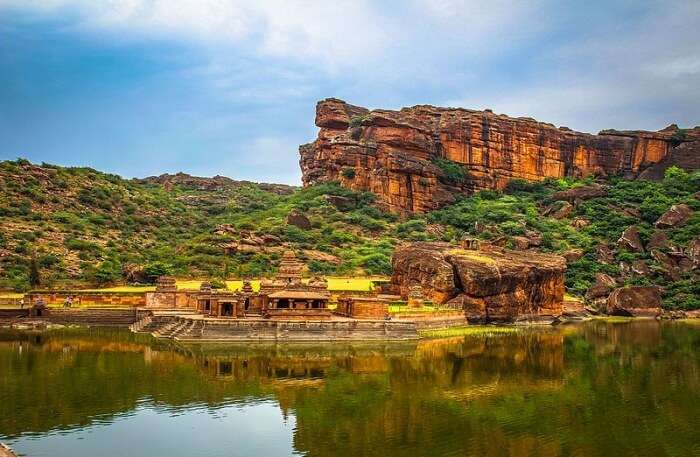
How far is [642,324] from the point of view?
5719 centimetres

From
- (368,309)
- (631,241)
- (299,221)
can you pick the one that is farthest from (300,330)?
(631,241)

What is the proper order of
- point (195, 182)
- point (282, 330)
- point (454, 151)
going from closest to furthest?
point (282, 330)
point (454, 151)
point (195, 182)

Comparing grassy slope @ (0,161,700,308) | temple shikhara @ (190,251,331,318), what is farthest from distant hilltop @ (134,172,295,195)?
temple shikhara @ (190,251,331,318)

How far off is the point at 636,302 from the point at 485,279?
18.7 metres

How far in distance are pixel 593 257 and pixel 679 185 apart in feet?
96.6

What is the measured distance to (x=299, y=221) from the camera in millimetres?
82875

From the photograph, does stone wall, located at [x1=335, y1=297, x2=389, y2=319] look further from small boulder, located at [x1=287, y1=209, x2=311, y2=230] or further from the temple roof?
small boulder, located at [x1=287, y1=209, x2=311, y2=230]

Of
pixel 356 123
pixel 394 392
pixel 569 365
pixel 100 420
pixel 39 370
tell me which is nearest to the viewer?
pixel 100 420

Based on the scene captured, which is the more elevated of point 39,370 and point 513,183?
point 513,183

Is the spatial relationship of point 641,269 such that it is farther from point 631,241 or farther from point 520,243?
point 520,243

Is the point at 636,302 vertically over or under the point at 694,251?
under

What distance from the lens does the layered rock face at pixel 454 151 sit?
3915 inches

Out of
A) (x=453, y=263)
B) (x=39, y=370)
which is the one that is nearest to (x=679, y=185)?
(x=453, y=263)

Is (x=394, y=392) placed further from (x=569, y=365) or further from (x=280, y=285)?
(x=280, y=285)
